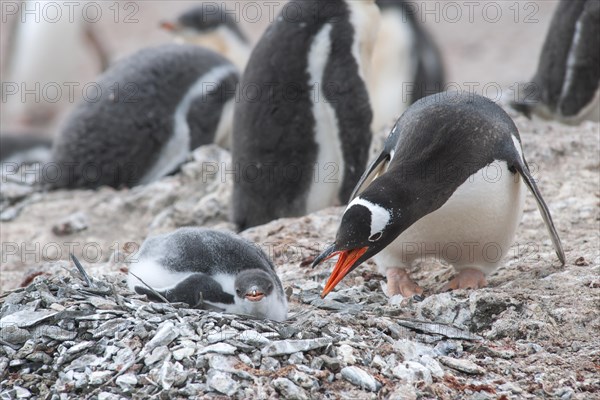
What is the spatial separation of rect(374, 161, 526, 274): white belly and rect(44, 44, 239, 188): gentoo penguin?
3.12m

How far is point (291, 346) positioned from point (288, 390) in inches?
8.0

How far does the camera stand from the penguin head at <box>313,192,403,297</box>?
11.3 ft

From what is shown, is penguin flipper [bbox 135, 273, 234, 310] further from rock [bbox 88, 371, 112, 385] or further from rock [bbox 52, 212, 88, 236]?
rock [bbox 52, 212, 88, 236]

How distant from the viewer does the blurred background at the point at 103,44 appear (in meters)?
12.2

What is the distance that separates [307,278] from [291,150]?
1516mm

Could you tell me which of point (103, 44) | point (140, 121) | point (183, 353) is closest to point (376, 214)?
point (183, 353)

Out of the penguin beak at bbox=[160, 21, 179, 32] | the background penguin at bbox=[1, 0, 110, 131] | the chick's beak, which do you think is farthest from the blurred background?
the chick's beak

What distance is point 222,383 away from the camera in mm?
2953

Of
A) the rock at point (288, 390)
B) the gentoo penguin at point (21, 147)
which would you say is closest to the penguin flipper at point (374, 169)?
the rock at point (288, 390)

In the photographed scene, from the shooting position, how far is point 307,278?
14.0ft

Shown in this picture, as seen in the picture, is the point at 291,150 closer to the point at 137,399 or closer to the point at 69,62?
the point at 137,399

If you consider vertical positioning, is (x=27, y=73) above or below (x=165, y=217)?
below

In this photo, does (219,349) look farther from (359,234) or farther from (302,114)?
(302,114)

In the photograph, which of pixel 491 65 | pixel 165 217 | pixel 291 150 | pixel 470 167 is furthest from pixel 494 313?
pixel 491 65
